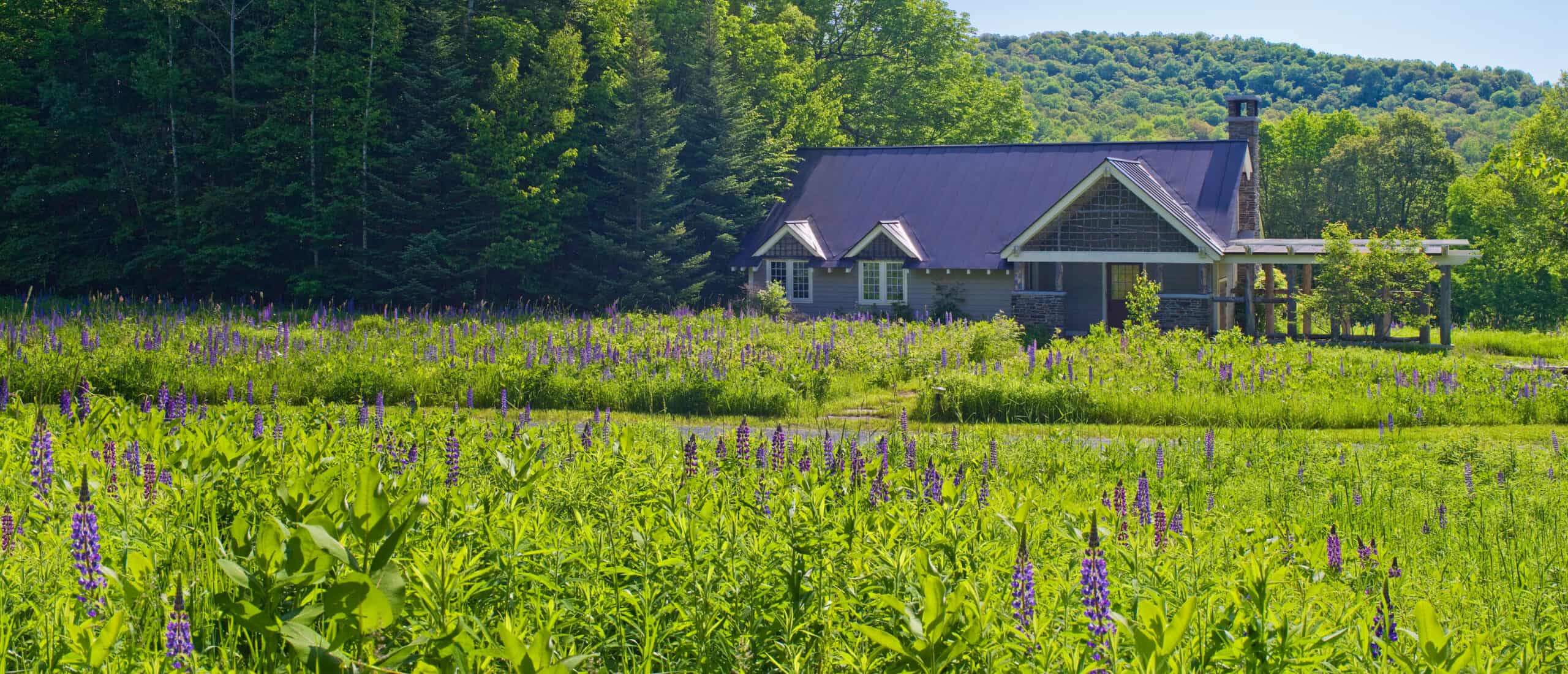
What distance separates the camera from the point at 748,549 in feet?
17.7

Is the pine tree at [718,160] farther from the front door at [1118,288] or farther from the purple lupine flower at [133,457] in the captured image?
the purple lupine flower at [133,457]

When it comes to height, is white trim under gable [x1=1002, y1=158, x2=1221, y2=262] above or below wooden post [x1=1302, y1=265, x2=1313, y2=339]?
above

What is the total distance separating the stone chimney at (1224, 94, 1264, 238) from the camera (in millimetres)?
31562

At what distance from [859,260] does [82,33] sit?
2060 cm

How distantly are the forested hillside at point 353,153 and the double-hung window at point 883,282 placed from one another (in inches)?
157

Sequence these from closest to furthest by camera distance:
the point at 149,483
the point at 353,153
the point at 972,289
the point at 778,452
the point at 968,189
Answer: the point at 149,483 < the point at 778,452 < the point at 972,289 < the point at 353,153 < the point at 968,189

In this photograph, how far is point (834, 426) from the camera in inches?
572

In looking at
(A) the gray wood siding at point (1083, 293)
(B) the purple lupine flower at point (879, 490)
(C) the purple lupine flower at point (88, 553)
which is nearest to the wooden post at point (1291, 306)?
(A) the gray wood siding at point (1083, 293)

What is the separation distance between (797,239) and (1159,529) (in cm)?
2590

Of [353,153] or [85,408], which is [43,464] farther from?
[353,153]

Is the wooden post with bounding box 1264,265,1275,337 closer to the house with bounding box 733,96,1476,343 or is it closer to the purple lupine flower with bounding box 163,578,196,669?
the house with bounding box 733,96,1476,343

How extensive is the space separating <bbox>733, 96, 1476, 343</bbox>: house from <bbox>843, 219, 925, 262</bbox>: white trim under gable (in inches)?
1.8

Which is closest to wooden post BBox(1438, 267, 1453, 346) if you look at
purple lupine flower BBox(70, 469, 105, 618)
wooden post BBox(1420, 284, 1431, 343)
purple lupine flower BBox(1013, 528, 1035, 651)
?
wooden post BBox(1420, 284, 1431, 343)

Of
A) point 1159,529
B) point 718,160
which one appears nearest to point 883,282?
point 718,160
